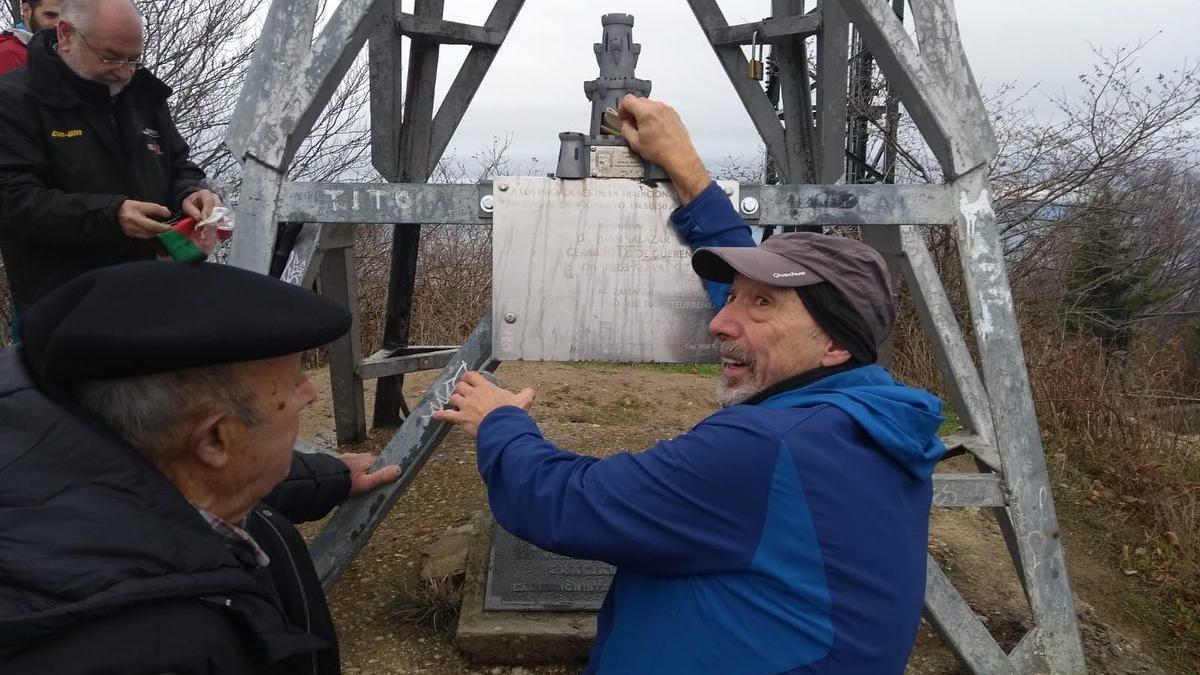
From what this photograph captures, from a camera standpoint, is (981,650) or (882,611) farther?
(981,650)

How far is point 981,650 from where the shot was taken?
2.36m

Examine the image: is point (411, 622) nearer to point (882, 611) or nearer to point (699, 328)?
point (699, 328)

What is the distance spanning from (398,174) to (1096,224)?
10.6m

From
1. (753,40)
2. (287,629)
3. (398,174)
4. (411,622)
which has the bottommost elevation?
(411,622)

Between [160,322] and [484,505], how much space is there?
9.47 ft

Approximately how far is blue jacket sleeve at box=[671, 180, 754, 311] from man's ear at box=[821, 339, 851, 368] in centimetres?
56

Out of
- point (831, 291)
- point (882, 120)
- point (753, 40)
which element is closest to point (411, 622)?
point (831, 291)

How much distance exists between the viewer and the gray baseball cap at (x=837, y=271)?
1679 millimetres

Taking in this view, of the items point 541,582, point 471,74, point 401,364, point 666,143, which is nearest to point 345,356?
point 401,364

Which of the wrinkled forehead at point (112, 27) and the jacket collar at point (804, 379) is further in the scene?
the wrinkled forehead at point (112, 27)

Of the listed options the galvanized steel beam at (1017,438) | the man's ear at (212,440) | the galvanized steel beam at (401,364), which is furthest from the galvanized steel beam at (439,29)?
the man's ear at (212,440)

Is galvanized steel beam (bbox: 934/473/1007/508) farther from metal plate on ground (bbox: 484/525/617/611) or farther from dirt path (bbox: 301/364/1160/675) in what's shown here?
metal plate on ground (bbox: 484/525/617/611)

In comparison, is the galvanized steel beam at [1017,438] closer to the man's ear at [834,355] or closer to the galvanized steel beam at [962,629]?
the galvanized steel beam at [962,629]

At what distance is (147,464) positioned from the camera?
3.70ft
